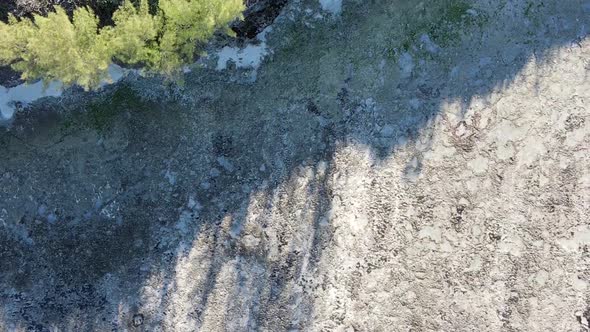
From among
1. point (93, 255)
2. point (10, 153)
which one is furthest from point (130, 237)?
point (10, 153)

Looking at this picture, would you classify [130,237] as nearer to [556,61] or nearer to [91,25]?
[91,25]

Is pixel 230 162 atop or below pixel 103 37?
below

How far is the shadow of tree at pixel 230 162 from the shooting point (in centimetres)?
591

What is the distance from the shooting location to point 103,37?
5.09 metres

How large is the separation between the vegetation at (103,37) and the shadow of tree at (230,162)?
2.66 feet

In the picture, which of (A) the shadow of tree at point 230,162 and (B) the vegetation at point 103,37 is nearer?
(B) the vegetation at point 103,37

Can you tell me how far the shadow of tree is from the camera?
233 inches

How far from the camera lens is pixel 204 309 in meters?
5.90

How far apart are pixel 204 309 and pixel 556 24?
17.4ft

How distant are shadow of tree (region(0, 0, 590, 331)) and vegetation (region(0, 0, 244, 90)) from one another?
812mm

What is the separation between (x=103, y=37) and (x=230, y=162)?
1938 millimetres

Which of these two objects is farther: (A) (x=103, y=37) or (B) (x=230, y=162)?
(B) (x=230, y=162)

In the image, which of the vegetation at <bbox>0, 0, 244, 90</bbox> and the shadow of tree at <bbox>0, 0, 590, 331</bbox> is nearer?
the vegetation at <bbox>0, 0, 244, 90</bbox>

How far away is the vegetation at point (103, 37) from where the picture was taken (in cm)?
482
